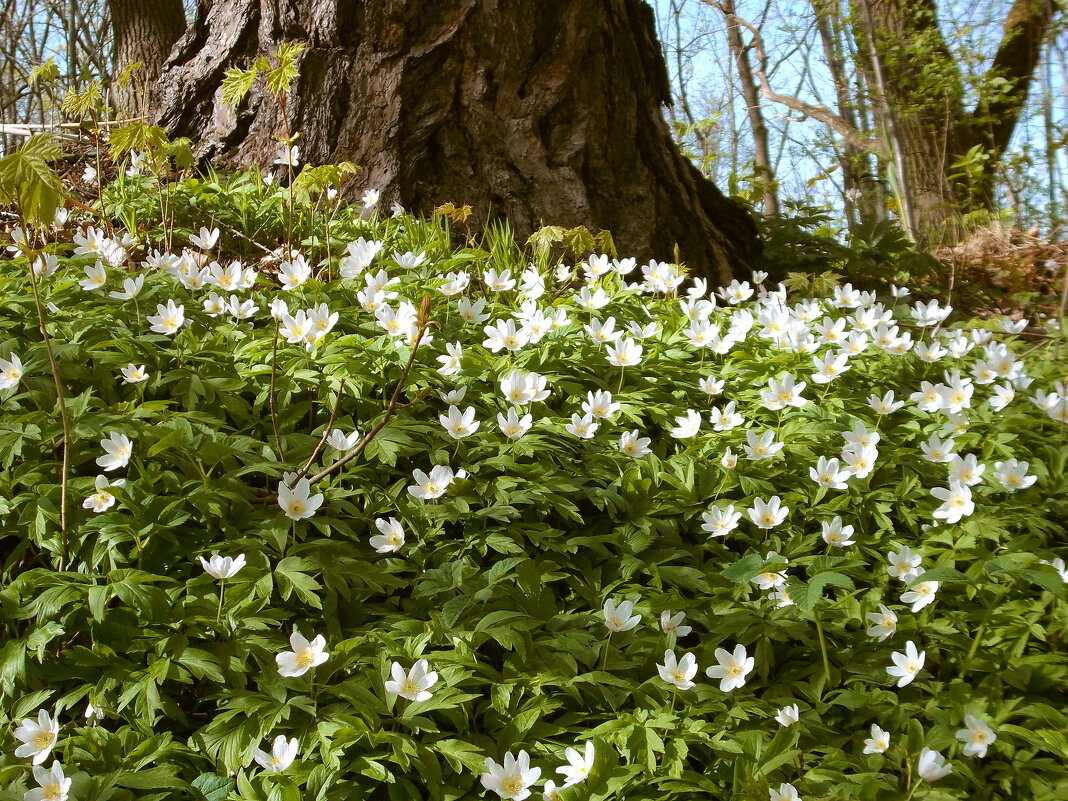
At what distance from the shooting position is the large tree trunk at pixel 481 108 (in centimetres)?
392

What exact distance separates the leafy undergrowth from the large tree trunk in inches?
40.7

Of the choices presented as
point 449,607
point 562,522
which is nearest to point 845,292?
point 562,522

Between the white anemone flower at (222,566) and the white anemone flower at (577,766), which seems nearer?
the white anemone flower at (577,766)

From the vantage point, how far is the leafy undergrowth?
1.66 m

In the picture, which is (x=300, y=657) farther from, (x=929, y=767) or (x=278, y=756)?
(x=929, y=767)

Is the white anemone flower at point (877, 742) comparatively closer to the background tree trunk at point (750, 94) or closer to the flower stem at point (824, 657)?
the flower stem at point (824, 657)

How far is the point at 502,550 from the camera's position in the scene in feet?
6.73

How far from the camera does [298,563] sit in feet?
6.11

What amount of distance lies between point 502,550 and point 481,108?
8.42 ft

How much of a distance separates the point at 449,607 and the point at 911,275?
12.1ft

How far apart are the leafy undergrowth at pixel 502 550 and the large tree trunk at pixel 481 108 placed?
1033mm

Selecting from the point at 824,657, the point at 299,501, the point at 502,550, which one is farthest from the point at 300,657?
the point at 824,657

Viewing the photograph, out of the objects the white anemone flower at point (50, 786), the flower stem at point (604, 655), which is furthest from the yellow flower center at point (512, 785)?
the white anemone flower at point (50, 786)

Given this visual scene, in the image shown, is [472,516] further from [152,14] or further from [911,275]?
[152,14]
